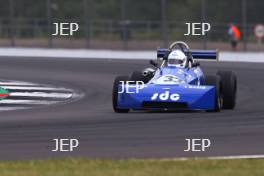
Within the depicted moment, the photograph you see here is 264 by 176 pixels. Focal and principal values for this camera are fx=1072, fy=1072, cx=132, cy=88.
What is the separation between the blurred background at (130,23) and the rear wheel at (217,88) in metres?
22.9

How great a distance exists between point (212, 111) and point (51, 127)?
11.9 ft

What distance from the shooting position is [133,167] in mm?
13180

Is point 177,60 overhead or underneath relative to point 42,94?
overhead

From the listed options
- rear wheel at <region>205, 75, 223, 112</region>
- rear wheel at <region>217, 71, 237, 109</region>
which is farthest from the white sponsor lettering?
rear wheel at <region>217, 71, 237, 109</region>

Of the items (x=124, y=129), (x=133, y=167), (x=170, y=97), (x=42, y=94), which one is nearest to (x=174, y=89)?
(x=170, y=97)

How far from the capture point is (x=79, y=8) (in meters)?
52.3

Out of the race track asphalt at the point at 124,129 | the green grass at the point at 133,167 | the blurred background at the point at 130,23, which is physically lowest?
the blurred background at the point at 130,23

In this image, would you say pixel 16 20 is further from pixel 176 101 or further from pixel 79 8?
pixel 176 101

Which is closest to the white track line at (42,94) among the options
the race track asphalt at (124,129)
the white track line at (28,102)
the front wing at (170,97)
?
the race track asphalt at (124,129)

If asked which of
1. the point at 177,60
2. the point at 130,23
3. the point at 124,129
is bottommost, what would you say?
the point at 130,23

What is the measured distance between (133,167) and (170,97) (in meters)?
6.36

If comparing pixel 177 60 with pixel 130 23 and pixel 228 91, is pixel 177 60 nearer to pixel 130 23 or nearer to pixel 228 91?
pixel 228 91

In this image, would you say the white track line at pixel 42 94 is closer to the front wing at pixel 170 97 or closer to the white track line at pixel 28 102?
the white track line at pixel 28 102

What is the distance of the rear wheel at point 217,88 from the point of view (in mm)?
19812
